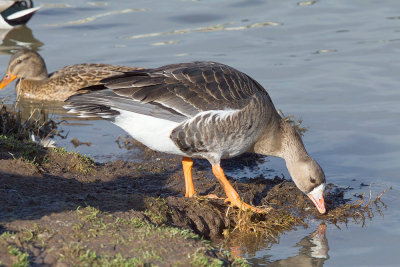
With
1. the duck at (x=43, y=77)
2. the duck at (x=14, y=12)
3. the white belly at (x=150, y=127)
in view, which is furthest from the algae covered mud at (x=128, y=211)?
the duck at (x=14, y=12)

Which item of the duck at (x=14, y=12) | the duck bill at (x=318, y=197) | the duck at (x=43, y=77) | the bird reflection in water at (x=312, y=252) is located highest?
the duck at (x=14, y=12)

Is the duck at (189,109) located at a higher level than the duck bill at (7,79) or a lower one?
higher

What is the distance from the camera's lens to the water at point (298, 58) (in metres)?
7.05

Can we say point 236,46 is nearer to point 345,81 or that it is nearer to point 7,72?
point 345,81

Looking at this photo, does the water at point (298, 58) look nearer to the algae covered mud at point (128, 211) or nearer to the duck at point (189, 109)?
the algae covered mud at point (128, 211)

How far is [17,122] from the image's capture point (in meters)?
8.97

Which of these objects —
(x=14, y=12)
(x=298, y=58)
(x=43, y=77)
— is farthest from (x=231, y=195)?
(x=14, y=12)

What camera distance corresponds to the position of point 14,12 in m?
15.7

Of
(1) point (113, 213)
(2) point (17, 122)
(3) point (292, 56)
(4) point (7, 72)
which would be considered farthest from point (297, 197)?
(4) point (7, 72)

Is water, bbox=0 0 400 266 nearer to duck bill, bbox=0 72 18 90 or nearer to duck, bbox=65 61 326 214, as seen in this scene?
duck bill, bbox=0 72 18 90

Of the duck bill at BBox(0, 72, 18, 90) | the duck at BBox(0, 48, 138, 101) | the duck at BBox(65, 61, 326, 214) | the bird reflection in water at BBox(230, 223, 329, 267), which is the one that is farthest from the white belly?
the duck bill at BBox(0, 72, 18, 90)

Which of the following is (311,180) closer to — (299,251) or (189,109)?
(299,251)

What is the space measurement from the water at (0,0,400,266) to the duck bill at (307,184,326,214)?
24cm

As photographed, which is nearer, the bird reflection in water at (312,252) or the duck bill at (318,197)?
the bird reflection in water at (312,252)
